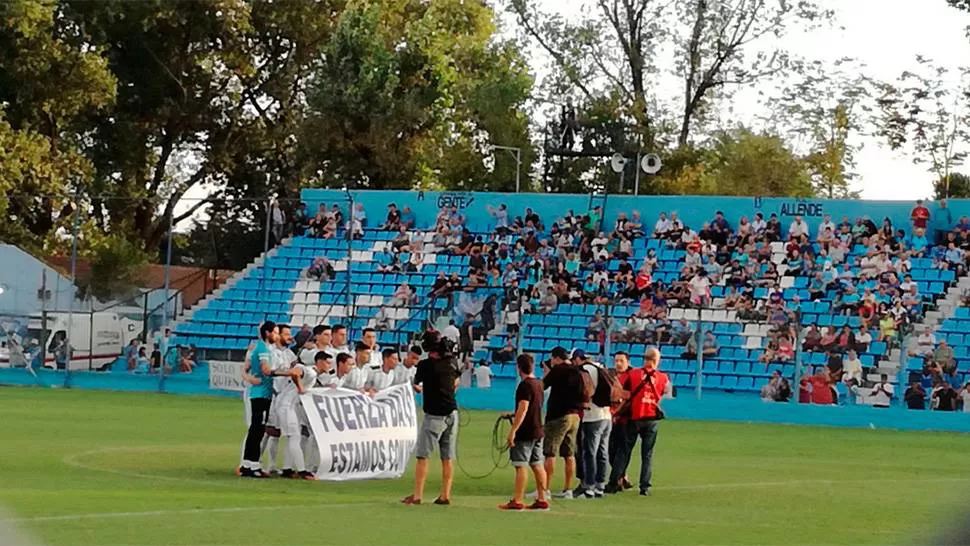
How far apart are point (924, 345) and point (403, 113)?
32.2m

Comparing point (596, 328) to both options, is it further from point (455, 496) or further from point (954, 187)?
point (954, 187)

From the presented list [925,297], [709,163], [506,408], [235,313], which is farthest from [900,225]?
[709,163]

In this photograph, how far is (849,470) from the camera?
2202 cm

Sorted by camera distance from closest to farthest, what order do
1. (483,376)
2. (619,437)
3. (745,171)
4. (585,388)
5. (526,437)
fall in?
(526,437) → (585,388) → (619,437) → (483,376) → (745,171)

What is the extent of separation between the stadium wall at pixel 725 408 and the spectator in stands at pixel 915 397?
5.5 inches

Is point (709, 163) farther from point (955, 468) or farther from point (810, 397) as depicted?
point (955, 468)

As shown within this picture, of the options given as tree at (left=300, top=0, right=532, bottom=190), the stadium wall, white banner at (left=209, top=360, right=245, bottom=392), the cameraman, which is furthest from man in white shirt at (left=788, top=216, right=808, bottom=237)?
the cameraman

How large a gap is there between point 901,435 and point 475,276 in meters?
14.1

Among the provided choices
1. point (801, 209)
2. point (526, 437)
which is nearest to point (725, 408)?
point (801, 209)

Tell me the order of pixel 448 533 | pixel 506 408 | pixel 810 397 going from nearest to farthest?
pixel 448 533
pixel 810 397
pixel 506 408

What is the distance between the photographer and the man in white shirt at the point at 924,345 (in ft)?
108

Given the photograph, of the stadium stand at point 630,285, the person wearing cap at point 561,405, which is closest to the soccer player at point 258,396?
the person wearing cap at point 561,405

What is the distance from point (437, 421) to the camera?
1580 cm

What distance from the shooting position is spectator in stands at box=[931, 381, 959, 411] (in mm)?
32031
